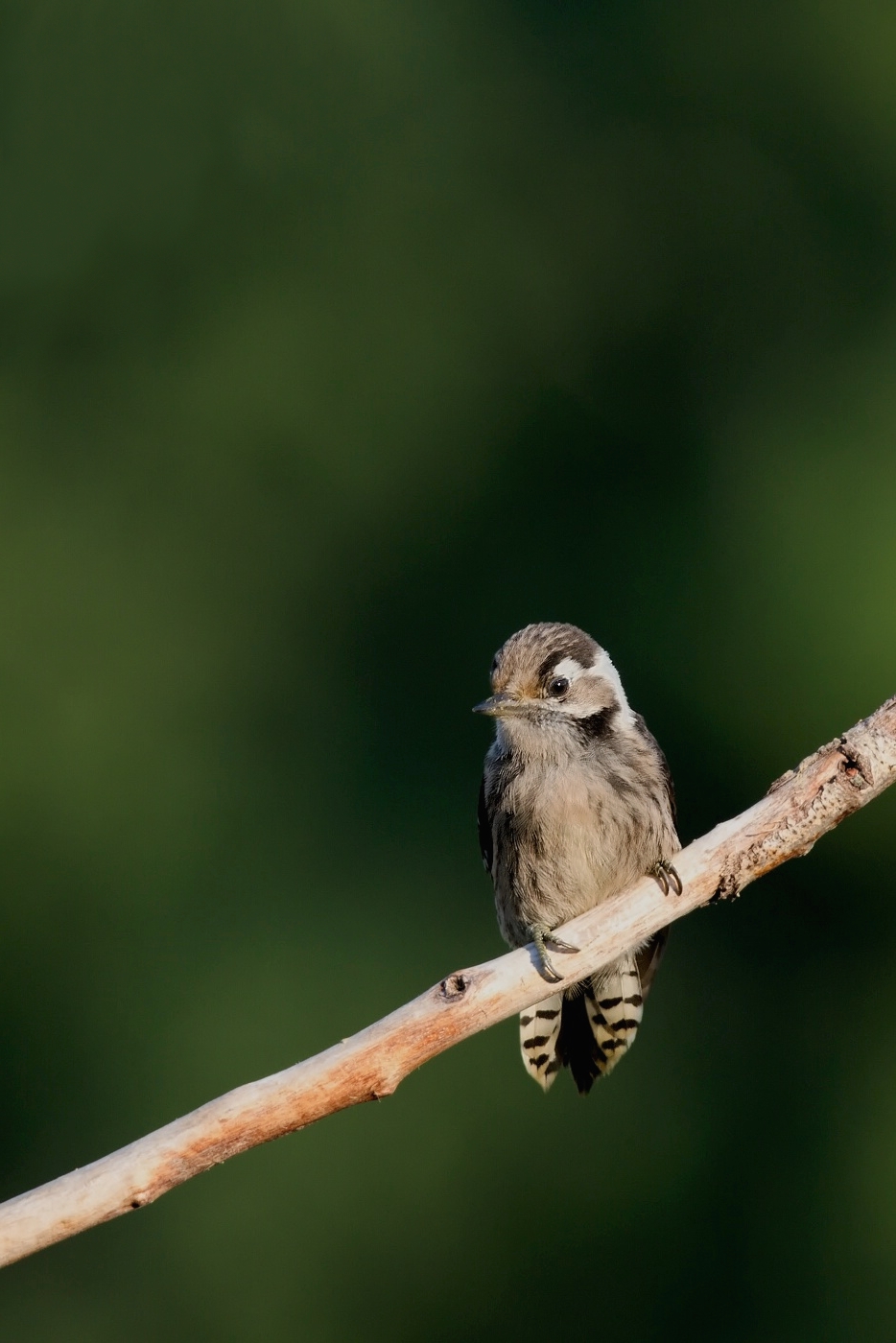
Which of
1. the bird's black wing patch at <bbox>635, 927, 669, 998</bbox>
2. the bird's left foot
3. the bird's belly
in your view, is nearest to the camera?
the bird's left foot

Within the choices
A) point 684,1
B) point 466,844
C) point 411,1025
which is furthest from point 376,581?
point 411,1025

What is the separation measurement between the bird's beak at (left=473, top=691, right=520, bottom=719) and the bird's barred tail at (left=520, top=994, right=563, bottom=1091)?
99cm

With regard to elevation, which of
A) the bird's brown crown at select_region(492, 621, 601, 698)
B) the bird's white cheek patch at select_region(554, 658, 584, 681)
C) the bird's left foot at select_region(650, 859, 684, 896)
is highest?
the bird's brown crown at select_region(492, 621, 601, 698)

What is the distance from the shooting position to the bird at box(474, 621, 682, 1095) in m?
4.79

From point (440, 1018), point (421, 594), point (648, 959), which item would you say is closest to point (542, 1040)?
point (648, 959)

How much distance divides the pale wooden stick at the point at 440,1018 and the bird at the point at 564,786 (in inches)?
15.4

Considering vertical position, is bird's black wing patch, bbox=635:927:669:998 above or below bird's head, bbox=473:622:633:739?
below

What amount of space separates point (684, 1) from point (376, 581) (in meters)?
7.89

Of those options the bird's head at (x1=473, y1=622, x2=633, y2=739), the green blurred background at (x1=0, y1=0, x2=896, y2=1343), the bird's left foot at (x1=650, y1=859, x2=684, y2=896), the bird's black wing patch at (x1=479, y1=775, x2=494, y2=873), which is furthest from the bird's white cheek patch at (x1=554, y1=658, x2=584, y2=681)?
A: the green blurred background at (x1=0, y1=0, x2=896, y2=1343)

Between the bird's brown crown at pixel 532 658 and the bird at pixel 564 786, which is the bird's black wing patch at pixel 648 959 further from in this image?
the bird's brown crown at pixel 532 658

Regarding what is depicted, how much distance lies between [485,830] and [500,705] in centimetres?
65

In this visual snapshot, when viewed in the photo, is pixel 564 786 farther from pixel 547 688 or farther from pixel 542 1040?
pixel 542 1040

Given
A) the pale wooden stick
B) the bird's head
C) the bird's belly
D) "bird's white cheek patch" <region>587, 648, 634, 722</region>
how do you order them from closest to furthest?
the pale wooden stick
the bird's belly
the bird's head
"bird's white cheek patch" <region>587, 648, 634, 722</region>

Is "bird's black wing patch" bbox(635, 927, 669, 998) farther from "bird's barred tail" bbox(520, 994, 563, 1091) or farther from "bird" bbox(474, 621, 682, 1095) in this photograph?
"bird" bbox(474, 621, 682, 1095)
